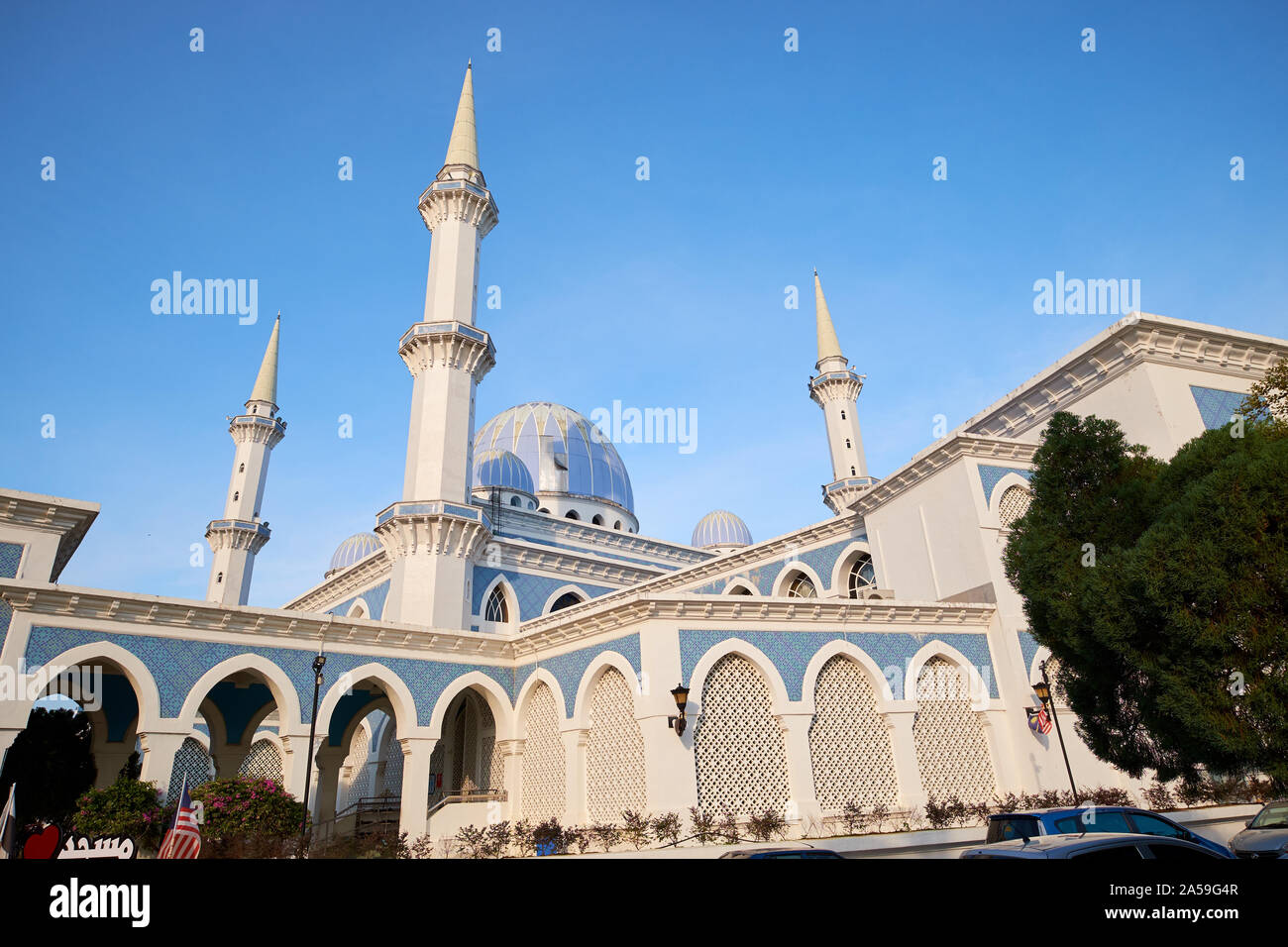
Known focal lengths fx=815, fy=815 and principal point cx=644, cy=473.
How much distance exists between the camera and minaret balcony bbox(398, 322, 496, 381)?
25125 millimetres

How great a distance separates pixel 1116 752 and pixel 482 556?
69.3 feet

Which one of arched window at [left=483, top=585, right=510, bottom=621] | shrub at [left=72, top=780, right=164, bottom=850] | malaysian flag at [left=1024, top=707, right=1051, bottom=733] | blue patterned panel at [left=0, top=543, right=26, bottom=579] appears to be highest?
arched window at [left=483, top=585, right=510, bottom=621]

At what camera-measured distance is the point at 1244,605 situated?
8.94m

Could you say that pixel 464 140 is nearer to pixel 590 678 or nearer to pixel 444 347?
pixel 444 347

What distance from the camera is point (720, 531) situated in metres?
47.2

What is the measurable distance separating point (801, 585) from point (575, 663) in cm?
1027

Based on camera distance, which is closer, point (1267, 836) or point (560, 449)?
point (1267, 836)

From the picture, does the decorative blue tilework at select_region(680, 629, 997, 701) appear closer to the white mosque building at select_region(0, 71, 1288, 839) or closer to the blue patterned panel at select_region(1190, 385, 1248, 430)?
the white mosque building at select_region(0, 71, 1288, 839)

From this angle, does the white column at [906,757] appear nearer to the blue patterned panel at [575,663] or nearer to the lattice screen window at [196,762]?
the blue patterned panel at [575,663]

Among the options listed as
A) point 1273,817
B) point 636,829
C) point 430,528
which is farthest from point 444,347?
point 1273,817

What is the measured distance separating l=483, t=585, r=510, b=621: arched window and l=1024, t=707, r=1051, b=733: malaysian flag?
1740 cm

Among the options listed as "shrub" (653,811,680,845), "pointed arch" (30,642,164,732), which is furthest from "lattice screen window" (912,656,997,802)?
"pointed arch" (30,642,164,732)

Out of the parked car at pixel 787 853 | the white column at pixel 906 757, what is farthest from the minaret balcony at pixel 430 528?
the parked car at pixel 787 853
